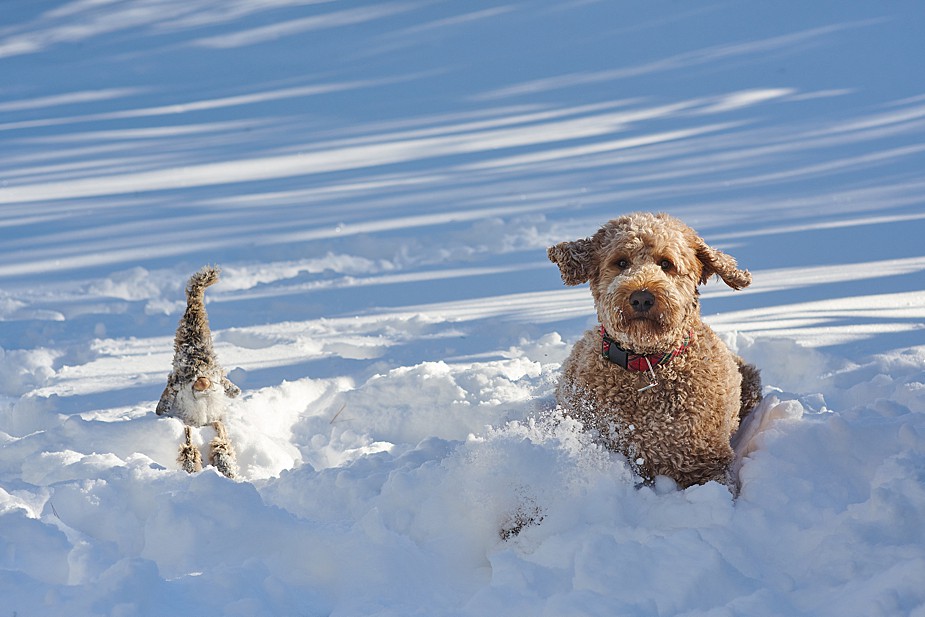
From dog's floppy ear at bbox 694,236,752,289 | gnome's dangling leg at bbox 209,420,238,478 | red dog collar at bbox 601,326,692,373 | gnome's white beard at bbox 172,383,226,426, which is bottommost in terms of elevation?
gnome's dangling leg at bbox 209,420,238,478

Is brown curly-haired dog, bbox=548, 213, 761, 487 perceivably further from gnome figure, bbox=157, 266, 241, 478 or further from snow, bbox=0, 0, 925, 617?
gnome figure, bbox=157, 266, 241, 478

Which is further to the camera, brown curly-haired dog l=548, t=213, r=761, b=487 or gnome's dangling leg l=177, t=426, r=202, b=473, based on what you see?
gnome's dangling leg l=177, t=426, r=202, b=473

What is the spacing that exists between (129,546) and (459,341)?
2.84 metres

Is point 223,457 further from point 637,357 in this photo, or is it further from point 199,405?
point 637,357

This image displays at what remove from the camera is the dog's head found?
9.39 feet

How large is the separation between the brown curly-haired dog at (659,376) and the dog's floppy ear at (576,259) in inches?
2.2

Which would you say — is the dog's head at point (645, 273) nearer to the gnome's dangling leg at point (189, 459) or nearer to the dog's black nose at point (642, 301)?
the dog's black nose at point (642, 301)

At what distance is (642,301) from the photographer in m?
2.84

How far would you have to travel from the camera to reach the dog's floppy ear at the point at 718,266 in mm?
3182

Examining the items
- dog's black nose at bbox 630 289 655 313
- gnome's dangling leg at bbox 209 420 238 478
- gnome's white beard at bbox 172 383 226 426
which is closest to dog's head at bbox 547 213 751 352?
dog's black nose at bbox 630 289 655 313

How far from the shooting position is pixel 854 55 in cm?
1160

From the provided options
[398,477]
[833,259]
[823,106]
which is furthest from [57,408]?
[823,106]

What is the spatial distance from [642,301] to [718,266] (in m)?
0.50

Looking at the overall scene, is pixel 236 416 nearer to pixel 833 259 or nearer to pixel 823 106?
pixel 833 259
